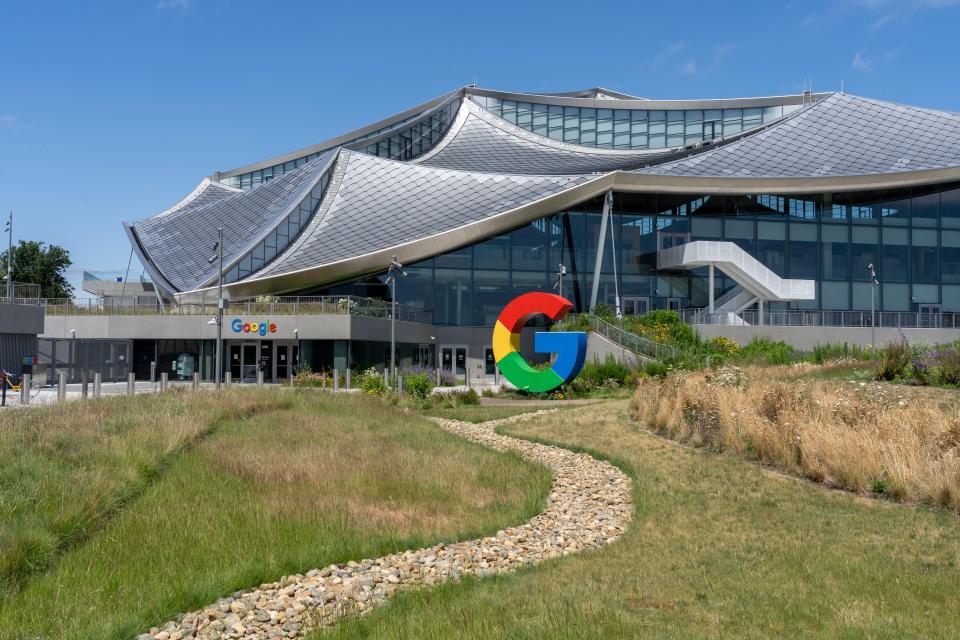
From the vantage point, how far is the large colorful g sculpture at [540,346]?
31766mm

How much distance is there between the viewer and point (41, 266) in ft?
242

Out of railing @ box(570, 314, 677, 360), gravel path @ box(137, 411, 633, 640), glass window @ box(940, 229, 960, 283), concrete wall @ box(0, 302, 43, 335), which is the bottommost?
gravel path @ box(137, 411, 633, 640)

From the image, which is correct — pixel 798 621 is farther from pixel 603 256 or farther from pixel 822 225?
pixel 822 225

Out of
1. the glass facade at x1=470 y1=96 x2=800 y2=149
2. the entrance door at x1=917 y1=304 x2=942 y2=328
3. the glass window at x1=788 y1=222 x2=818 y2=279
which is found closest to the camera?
the entrance door at x1=917 y1=304 x2=942 y2=328

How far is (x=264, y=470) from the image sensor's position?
43.2 ft

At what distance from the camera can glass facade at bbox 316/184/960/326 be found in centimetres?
4784

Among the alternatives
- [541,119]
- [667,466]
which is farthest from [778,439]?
[541,119]

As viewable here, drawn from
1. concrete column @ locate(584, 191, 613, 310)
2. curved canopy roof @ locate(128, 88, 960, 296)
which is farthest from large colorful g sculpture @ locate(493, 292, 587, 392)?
concrete column @ locate(584, 191, 613, 310)

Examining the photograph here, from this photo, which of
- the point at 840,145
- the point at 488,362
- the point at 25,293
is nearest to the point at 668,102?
the point at 840,145

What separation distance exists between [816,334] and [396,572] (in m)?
40.7

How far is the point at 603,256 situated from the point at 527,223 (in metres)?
4.94

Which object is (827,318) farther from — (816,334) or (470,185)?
(470,185)

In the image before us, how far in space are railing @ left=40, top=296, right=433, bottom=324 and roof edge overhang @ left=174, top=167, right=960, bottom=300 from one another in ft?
6.49

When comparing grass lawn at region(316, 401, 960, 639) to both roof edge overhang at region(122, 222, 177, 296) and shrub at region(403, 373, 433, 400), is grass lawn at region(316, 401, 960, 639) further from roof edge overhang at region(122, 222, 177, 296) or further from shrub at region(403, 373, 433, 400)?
roof edge overhang at region(122, 222, 177, 296)
